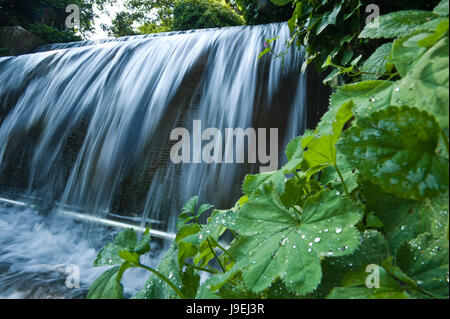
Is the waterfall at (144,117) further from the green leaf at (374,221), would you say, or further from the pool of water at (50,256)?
the green leaf at (374,221)

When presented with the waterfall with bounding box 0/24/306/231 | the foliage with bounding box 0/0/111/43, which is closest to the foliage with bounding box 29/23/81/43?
the foliage with bounding box 0/0/111/43

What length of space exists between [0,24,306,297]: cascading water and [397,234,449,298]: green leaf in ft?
5.13

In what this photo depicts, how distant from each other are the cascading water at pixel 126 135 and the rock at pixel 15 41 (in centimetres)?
440

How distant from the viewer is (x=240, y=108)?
2.26 m

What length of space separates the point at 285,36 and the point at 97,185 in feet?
7.66

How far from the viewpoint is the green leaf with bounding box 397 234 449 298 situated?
0.31 m

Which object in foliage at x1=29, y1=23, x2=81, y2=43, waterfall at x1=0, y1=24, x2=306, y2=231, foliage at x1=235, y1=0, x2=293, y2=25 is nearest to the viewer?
waterfall at x1=0, y1=24, x2=306, y2=231

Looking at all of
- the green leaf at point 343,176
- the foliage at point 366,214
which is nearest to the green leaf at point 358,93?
the foliage at point 366,214

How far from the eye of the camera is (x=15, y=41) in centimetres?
673

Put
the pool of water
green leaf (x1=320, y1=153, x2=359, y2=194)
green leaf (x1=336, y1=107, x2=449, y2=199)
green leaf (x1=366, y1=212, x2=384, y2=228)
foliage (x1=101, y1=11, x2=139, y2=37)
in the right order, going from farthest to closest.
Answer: foliage (x1=101, y1=11, x2=139, y2=37) < the pool of water < green leaf (x1=320, y1=153, x2=359, y2=194) < green leaf (x1=366, y1=212, x2=384, y2=228) < green leaf (x1=336, y1=107, x2=449, y2=199)

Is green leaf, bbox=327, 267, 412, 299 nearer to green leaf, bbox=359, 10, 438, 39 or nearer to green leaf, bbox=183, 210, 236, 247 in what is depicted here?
green leaf, bbox=183, 210, 236, 247

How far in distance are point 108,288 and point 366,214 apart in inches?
16.2

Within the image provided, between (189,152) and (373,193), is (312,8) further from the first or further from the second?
(189,152)

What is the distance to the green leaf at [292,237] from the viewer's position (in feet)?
1.13
